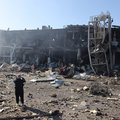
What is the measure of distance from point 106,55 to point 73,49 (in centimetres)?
772

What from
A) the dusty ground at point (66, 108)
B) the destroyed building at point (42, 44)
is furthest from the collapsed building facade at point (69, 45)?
the dusty ground at point (66, 108)

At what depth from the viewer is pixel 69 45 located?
4622 centimetres

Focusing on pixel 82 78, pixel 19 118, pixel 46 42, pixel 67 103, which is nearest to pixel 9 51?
pixel 46 42

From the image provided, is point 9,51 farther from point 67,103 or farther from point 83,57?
point 67,103

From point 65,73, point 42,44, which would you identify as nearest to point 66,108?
point 65,73

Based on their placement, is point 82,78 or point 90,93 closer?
point 90,93

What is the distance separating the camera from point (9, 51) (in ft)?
169

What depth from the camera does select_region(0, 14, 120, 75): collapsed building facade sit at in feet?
122

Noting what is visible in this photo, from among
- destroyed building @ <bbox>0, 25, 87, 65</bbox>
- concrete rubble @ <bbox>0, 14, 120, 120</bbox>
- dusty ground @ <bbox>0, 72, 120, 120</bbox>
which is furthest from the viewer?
destroyed building @ <bbox>0, 25, 87, 65</bbox>

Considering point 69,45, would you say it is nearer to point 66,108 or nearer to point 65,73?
point 65,73

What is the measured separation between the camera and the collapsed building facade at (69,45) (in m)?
37.2

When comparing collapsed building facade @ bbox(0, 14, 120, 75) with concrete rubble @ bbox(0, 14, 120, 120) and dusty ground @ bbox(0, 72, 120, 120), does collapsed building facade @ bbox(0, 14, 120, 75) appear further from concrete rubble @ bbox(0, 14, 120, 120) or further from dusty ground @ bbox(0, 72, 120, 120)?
dusty ground @ bbox(0, 72, 120, 120)

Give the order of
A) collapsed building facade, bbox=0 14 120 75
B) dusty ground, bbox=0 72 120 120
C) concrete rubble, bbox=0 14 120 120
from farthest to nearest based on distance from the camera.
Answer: collapsed building facade, bbox=0 14 120 75 → concrete rubble, bbox=0 14 120 120 → dusty ground, bbox=0 72 120 120

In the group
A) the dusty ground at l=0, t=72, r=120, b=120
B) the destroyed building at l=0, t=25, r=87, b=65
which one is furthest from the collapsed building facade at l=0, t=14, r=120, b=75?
the dusty ground at l=0, t=72, r=120, b=120
